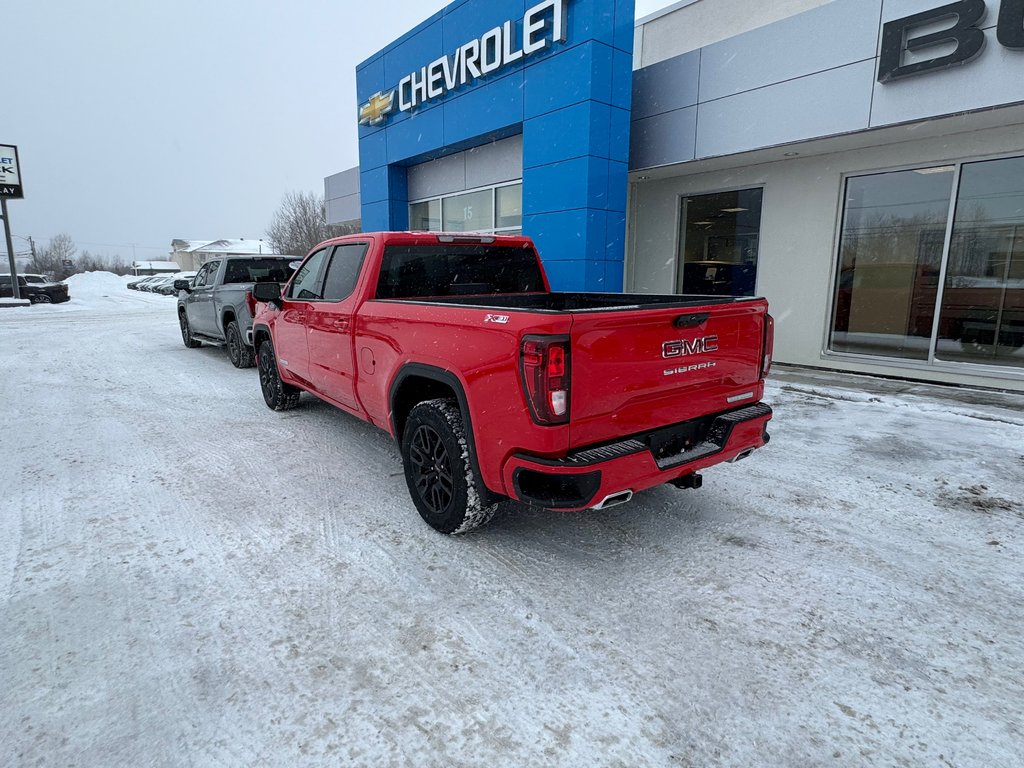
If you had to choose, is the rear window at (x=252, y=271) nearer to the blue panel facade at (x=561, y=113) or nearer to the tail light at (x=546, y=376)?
the blue panel facade at (x=561, y=113)

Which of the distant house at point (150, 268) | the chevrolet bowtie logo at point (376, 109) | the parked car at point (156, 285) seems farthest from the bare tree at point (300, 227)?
the distant house at point (150, 268)

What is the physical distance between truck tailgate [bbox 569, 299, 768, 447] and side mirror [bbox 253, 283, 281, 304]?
396cm

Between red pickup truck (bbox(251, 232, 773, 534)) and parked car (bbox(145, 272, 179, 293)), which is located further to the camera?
parked car (bbox(145, 272, 179, 293))

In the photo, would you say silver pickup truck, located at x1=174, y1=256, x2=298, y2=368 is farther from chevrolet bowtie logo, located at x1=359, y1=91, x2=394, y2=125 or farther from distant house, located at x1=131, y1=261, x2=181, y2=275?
distant house, located at x1=131, y1=261, x2=181, y2=275

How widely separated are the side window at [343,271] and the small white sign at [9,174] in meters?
31.6

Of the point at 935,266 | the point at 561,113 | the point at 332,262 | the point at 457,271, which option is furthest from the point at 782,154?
the point at 332,262

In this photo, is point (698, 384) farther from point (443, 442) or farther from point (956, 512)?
point (956, 512)

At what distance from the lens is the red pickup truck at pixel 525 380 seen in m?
2.63

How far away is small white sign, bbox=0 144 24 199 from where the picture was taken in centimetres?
2653

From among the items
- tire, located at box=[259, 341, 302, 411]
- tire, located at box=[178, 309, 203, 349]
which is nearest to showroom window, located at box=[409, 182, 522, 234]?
tire, located at box=[178, 309, 203, 349]

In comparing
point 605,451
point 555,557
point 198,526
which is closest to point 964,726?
point 605,451

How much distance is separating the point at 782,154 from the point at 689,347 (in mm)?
7124

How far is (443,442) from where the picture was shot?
325cm

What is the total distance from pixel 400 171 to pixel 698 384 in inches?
522
